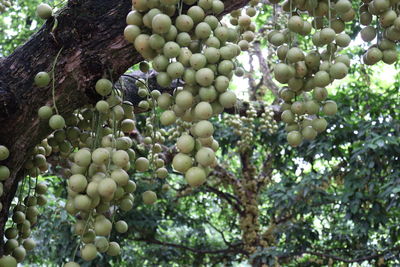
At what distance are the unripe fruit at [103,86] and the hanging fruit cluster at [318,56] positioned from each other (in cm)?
40

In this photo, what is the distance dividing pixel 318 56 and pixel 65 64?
1.98 ft

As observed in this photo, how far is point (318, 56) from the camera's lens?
3.44ft

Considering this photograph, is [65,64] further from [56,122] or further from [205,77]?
[205,77]

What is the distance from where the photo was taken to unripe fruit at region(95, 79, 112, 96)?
46.7 inches

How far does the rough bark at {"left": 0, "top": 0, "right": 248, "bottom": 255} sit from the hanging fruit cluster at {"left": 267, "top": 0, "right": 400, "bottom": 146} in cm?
21

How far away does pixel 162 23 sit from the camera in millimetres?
926

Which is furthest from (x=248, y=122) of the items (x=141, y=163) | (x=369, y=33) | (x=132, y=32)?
(x=132, y=32)

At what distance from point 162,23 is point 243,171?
493 centimetres

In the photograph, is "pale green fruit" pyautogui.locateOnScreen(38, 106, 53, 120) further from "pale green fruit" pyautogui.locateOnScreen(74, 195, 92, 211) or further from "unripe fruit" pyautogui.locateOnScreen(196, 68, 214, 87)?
"unripe fruit" pyautogui.locateOnScreen(196, 68, 214, 87)

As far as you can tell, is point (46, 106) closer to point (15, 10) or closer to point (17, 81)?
point (17, 81)

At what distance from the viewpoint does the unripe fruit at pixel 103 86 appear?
119 centimetres

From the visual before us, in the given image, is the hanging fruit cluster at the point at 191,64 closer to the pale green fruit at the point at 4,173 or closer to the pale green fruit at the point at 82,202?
the pale green fruit at the point at 82,202

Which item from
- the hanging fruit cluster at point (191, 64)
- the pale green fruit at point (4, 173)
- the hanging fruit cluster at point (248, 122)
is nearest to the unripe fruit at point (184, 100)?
the hanging fruit cluster at point (191, 64)

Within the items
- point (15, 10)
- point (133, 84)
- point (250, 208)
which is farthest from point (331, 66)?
point (15, 10)
